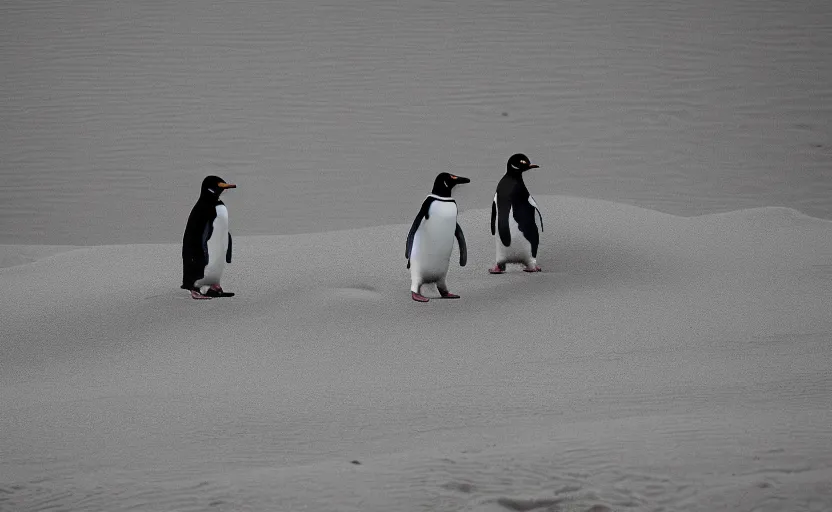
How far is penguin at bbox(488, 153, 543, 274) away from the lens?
17.0 feet

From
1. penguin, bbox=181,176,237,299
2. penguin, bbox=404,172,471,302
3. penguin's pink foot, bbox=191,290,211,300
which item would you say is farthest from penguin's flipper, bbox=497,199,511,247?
penguin's pink foot, bbox=191,290,211,300

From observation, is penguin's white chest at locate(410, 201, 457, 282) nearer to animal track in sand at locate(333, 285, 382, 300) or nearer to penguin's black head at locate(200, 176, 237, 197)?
animal track in sand at locate(333, 285, 382, 300)

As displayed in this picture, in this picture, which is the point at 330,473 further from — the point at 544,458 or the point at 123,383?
the point at 123,383

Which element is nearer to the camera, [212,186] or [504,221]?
[212,186]

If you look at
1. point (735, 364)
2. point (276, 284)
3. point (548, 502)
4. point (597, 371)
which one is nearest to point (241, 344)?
point (276, 284)

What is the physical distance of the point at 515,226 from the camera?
520cm

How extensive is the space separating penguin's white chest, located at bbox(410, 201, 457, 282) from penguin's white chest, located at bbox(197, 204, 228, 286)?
3.23 ft

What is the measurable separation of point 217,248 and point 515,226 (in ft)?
5.21

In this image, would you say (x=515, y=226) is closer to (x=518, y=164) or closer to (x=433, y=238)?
(x=518, y=164)

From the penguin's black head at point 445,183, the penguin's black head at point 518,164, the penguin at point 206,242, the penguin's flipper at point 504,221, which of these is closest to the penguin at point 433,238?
the penguin's black head at point 445,183

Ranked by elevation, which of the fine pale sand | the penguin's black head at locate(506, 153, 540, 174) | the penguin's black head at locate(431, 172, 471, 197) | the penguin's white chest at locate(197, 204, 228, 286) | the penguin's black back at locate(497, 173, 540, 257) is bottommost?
the fine pale sand

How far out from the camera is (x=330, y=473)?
2113 mm

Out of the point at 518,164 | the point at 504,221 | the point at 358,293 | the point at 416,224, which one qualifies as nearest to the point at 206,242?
the point at 358,293

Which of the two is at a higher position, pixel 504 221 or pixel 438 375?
pixel 504 221
